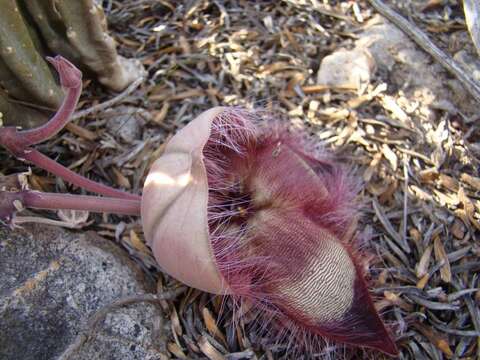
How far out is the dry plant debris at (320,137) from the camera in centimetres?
113

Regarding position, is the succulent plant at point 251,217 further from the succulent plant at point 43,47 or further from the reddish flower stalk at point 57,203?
the succulent plant at point 43,47

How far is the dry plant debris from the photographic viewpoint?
44.4 inches

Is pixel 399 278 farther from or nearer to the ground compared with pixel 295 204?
nearer to the ground

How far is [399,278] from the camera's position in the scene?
1.19m

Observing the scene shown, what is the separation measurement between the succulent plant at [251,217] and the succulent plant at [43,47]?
0.15m

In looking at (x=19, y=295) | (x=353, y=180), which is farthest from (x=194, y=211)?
(x=353, y=180)

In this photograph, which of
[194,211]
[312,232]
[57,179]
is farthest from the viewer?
[57,179]

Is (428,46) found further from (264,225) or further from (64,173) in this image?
(64,173)

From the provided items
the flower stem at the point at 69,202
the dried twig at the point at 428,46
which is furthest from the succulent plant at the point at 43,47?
the dried twig at the point at 428,46

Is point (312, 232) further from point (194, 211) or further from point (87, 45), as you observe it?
point (87, 45)

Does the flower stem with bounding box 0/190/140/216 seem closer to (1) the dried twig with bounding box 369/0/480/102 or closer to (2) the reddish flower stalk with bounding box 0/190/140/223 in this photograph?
(2) the reddish flower stalk with bounding box 0/190/140/223

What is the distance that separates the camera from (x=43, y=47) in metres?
1.30

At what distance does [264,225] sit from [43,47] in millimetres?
719

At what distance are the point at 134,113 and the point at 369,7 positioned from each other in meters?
0.87
